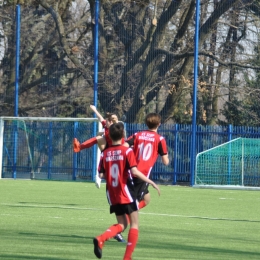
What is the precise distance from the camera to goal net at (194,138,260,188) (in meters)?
26.1

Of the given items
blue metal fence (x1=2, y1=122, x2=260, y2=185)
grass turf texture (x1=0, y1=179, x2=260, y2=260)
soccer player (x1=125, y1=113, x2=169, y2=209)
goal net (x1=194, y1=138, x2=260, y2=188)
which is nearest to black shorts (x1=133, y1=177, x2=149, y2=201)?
soccer player (x1=125, y1=113, x2=169, y2=209)

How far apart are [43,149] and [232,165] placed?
7339mm

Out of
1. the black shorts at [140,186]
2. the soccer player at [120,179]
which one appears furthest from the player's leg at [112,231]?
the black shorts at [140,186]

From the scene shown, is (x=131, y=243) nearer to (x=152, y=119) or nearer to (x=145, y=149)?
(x=152, y=119)

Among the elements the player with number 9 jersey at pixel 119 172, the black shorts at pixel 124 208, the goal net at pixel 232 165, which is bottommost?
the goal net at pixel 232 165

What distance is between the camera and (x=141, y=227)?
1217 cm

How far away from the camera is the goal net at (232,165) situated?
26125 millimetres

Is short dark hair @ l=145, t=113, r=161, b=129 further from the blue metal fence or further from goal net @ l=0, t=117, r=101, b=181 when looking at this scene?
goal net @ l=0, t=117, r=101, b=181

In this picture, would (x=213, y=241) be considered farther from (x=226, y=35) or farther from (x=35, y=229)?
(x=226, y=35)

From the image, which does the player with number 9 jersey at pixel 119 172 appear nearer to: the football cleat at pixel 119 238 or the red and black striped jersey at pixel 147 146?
the football cleat at pixel 119 238

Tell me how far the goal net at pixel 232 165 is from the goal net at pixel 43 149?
14.3 ft

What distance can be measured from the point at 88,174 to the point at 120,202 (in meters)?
19.8

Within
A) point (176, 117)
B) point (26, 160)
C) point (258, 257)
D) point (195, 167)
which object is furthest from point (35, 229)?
point (176, 117)

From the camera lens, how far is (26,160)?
29531 millimetres
